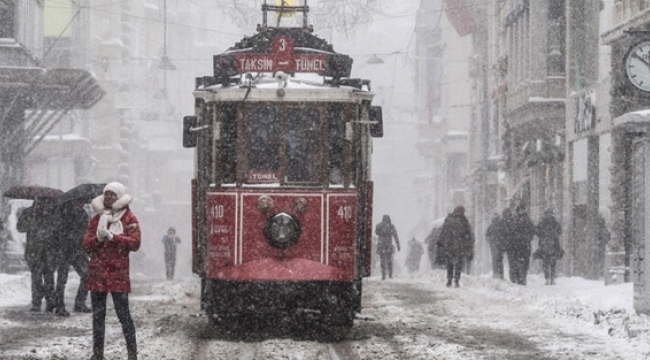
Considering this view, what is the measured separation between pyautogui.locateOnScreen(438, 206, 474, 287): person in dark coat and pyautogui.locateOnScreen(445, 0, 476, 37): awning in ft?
94.8

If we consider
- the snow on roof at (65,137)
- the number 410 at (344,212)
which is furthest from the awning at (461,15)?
the number 410 at (344,212)

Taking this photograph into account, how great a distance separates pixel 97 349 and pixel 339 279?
4067 mm

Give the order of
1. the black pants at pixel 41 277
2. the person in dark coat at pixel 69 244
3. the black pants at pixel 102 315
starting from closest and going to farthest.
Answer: the black pants at pixel 102 315, the person in dark coat at pixel 69 244, the black pants at pixel 41 277

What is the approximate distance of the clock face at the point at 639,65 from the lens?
22.9 meters

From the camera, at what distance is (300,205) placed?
17.0m

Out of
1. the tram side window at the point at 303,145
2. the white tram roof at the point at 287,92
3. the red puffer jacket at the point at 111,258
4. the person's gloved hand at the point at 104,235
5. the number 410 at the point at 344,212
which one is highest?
the white tram roof at the point at 287,92

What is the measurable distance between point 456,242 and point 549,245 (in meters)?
2.25

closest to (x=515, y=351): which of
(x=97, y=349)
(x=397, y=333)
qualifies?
(x=397, y=333)

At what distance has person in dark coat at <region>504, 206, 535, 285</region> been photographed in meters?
31.5

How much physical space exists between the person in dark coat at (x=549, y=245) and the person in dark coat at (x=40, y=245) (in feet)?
45.3

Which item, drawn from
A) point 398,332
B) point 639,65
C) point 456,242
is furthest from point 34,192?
point 456,242

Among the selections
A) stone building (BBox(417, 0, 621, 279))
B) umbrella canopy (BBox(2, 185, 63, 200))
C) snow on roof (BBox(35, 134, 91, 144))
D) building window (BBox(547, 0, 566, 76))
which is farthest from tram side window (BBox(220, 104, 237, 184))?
snow on roof (BBox(35, 134, 91, 144))

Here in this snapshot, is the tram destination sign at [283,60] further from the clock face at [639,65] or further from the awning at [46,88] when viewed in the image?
the awning at [46,88]

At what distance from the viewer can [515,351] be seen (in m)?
15.7
